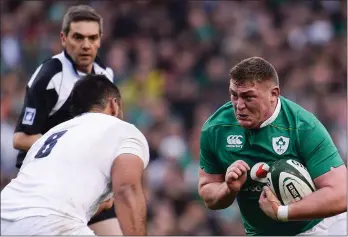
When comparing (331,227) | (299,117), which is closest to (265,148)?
(299,117)

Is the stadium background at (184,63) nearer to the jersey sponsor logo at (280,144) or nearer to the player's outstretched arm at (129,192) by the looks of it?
the jersey sponsor logo at (280,144)

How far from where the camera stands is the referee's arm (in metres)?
7.07

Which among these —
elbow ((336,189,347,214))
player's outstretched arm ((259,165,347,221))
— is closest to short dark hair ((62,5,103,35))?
player's outstretched arm ((259,165,347,221))

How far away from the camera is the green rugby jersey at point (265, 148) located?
584 centimetres

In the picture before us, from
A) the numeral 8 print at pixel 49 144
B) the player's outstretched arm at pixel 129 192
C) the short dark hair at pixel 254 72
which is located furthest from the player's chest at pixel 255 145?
the numeral 8 print at pixel 49 144

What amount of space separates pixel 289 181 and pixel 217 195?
52 centimetres

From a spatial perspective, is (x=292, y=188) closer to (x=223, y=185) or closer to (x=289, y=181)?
(x=289, y=181)

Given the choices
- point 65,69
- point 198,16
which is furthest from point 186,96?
point 65,69

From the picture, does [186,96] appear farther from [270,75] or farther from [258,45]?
[270,75]

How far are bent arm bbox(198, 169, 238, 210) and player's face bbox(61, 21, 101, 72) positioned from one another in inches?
63.3

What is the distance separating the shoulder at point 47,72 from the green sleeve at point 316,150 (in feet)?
7.21

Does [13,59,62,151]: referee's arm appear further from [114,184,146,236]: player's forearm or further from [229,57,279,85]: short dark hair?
[114,184,146,236]: player's forearm

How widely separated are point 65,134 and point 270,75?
1.38m

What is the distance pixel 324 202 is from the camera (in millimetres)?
5625
